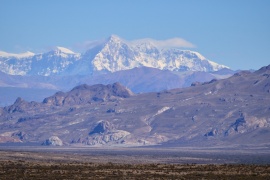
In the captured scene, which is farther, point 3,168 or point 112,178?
point 3,168

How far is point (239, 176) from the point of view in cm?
14125

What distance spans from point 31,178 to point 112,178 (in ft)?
48.7

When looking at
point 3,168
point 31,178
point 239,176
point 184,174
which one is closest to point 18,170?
point 3,168

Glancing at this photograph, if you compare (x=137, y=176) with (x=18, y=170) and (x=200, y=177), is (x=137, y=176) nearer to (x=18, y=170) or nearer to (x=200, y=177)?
(x=200, y=177)

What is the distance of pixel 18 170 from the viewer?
15300 cm

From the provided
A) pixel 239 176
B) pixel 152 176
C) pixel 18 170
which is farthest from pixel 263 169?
pixel 18 170

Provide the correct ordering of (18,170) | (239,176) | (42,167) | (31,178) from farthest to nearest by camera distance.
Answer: (42,167)
(18,170)
(239,176)
(31,178)

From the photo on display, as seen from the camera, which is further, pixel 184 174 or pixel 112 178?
pixel 184 174

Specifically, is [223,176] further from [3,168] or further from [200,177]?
[3,168]

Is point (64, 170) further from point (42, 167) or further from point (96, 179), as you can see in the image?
point (96, 179)

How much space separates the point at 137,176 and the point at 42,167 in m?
31.3

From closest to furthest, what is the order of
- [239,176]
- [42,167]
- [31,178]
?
[31,178] → [239,176] → [42,167]

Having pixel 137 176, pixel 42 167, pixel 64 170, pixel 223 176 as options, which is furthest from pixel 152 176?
pixel 42 167

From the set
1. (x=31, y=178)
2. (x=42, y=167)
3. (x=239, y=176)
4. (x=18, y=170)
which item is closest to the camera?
(x=31, y=178)
